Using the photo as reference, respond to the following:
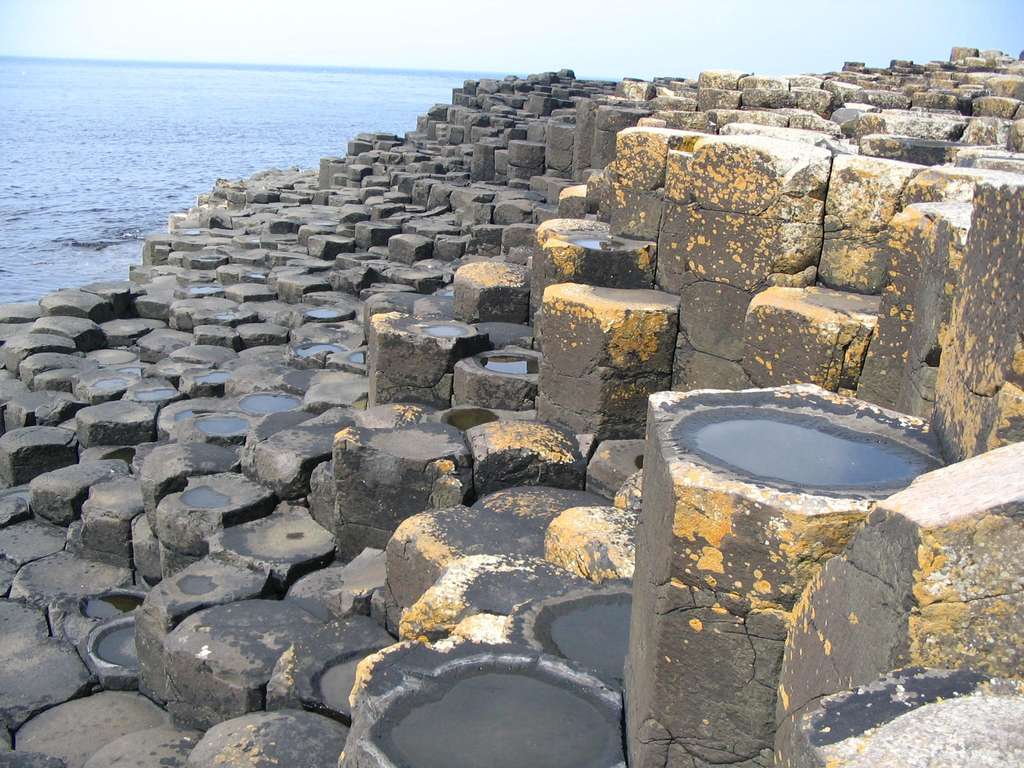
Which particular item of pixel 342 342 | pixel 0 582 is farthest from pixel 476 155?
pixel 0 582

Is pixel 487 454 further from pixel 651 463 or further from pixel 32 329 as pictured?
pixel 32 329

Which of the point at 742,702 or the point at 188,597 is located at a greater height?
the point at 742,702

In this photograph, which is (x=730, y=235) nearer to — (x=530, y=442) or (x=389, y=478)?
(x=530, y=442)

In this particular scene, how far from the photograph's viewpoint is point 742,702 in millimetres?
2701

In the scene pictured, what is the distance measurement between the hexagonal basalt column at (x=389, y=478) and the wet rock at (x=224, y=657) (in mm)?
813

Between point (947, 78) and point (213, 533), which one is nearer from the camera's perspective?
point (213, 533)

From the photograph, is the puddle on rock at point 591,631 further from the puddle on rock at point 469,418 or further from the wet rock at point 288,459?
the wet rock at point 288,459

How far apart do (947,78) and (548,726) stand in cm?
2024

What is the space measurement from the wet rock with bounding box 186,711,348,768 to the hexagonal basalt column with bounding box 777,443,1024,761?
2558 millimetres

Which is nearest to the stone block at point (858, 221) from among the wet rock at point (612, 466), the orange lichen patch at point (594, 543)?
the wet rock at point (612, 466)

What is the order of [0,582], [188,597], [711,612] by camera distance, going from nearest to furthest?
[711,612] → [188,597] → [0,582]

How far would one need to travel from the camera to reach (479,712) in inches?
117

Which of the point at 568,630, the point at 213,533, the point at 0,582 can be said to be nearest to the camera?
the point at 568,630

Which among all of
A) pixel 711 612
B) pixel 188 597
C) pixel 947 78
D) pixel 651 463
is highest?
pixel 947 78
